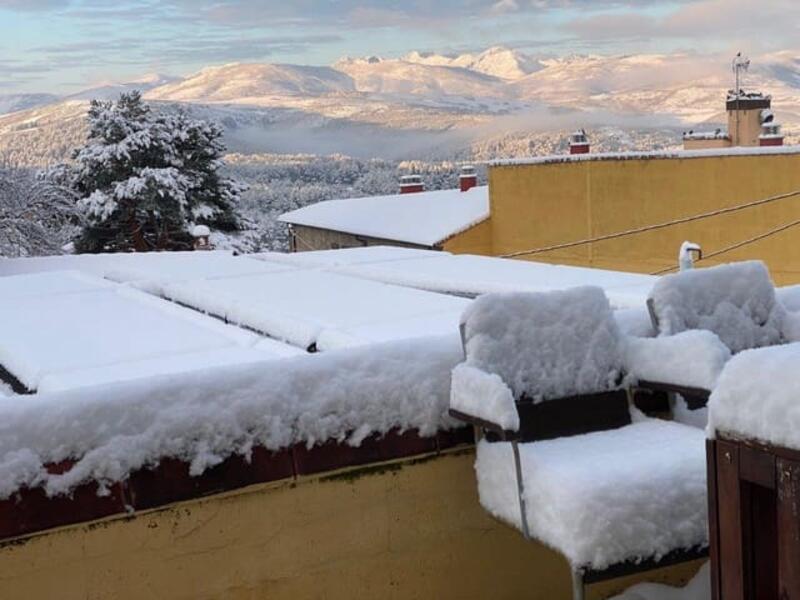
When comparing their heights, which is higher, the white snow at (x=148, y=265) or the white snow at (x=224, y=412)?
the white snow at (x=224, y=412)

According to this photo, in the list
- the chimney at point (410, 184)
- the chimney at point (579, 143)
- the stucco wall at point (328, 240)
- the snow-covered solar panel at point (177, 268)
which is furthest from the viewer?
the chimney at point (410, 184)

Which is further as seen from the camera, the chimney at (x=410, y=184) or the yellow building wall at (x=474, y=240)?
the chimney at (x=410, y=184)

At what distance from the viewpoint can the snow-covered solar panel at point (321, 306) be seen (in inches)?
146

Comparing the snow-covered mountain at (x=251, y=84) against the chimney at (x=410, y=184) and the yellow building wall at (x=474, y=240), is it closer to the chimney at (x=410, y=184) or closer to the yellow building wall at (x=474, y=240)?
the chimney at (x=410, y=184)

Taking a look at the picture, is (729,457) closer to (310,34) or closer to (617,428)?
(617,428)

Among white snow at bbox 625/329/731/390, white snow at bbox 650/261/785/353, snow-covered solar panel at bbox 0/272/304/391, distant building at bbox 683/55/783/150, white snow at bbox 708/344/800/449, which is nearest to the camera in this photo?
white snow at bbox 708/344/800/449

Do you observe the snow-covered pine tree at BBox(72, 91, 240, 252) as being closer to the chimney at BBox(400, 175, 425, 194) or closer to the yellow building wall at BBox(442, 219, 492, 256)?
Answer: the chimney at BBox(400, 175, 425, 194)

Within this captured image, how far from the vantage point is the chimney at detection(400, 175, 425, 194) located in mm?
21891

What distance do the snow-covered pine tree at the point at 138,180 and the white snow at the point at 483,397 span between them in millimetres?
19193

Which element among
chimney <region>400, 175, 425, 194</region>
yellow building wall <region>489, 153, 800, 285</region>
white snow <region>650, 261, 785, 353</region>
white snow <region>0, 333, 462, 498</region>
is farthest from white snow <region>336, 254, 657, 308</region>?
chimney <region>400, 175, 425, 194</region>

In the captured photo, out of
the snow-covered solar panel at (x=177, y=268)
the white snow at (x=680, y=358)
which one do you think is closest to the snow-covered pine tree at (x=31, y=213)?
the snow-covered solar panel at (x=177, y=268)

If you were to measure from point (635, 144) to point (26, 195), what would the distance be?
11915 millimetres

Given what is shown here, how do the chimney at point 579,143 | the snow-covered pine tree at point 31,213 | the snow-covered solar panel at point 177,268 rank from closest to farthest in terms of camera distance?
the snow-covered solar panel at point 177,268
the chimney at point 579,143
the snow-covered pine tree at point 31,213

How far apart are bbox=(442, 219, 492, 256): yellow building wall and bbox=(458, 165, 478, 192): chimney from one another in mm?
3370
